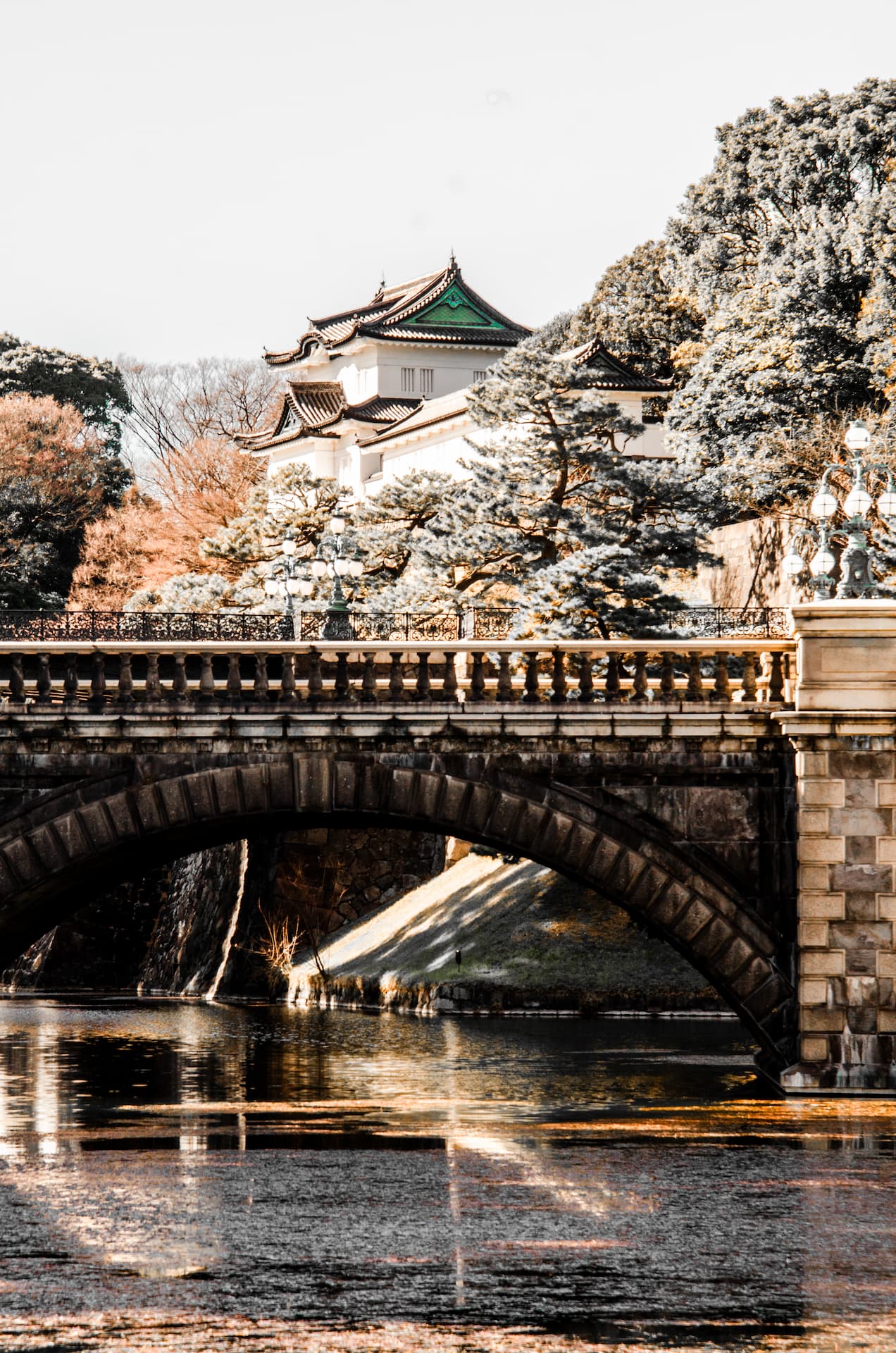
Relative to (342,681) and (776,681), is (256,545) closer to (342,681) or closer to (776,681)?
(342,681)

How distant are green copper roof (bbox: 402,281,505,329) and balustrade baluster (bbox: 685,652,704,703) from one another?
57.7 metres

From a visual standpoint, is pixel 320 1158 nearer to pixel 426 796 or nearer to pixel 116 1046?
pixel 426 796

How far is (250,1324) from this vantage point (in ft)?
48.0

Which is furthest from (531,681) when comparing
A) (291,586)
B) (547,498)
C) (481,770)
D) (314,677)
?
(547,498)

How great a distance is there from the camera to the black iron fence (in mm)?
28812

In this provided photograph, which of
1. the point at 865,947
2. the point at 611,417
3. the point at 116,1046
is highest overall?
the point at 611,417

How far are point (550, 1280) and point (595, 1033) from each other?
20437 mm

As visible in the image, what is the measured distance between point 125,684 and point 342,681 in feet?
9.30

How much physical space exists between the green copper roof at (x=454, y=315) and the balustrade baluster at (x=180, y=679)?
5803 cm

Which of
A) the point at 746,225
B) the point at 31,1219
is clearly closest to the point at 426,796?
the point at 31,1219

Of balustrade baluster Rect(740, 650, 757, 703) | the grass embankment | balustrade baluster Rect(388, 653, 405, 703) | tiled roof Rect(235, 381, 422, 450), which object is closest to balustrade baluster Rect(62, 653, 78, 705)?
balustrade baluster Rect(388, 653, 405, 703)

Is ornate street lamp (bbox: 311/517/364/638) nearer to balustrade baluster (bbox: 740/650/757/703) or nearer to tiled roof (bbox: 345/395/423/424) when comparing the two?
balustrade baluster (bbox: 740/650/757/703)

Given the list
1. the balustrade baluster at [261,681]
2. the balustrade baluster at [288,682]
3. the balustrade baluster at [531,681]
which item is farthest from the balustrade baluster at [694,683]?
the balustrade baluster at [261,681]

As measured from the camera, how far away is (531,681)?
85.1 ft
